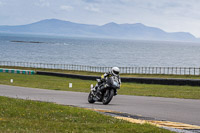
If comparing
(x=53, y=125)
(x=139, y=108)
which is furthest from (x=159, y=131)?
(x=139, y=108)

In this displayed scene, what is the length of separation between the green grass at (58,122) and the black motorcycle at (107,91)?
3.26 m

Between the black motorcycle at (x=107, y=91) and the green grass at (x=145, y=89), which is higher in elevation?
the black motorcycle at (x=107, y=91)

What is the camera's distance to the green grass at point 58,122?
896cm

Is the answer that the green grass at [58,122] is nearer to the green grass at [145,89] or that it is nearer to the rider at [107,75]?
the rider at [107,75]

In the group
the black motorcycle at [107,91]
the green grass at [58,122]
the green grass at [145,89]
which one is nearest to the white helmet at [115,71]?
the black motorcycle at [107,91]

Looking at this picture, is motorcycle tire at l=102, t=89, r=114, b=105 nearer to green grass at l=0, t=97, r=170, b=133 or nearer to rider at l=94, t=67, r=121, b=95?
rider at l=94, t=67, r=121, b=95

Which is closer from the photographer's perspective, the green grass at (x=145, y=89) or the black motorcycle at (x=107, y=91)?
the black motorcycle at (x=107, y=91)

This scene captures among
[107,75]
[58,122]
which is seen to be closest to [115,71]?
[107,75]

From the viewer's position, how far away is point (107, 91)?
16812 millimetres

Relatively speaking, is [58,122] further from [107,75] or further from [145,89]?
[145,89]

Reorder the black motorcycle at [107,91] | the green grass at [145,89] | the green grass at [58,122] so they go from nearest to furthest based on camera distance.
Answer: the green grass at [58,122] → the black motorcycle at [107,91] → the green grass at [145,89]

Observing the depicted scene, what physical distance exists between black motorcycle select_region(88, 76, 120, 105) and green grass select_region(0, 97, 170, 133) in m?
3.26

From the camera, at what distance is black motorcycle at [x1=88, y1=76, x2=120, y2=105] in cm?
1620

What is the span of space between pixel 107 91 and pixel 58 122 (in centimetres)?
679
